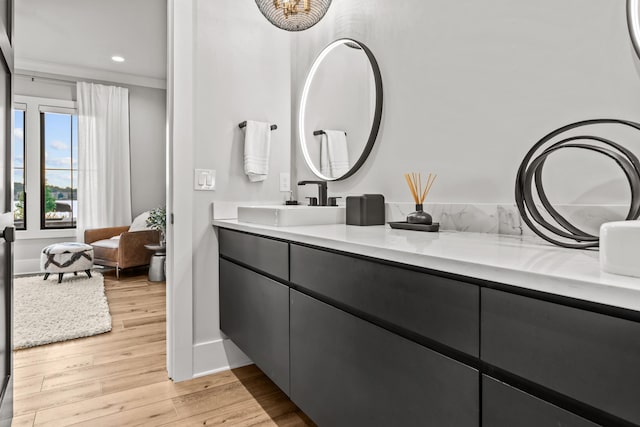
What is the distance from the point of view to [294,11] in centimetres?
182

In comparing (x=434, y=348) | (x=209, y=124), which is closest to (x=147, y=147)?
(x=209, y=124)

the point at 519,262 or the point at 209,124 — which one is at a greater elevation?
the point at 209,124

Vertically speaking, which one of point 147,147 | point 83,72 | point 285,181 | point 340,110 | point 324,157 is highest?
point 83,72

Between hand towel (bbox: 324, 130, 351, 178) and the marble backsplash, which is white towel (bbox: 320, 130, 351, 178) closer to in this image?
hand towel (bbox: 324, 130, 351, 178)

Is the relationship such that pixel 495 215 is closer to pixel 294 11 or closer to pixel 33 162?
pixel 294 11

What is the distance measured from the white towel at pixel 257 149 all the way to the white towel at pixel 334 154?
0.33 m

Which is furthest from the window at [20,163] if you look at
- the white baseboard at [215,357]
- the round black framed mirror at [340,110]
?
the round black framed mirror at [340,110]

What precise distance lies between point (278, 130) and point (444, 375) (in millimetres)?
1845

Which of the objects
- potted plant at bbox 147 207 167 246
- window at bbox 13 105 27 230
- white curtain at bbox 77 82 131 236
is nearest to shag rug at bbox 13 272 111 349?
potted plant at bbox 147 207 167 246

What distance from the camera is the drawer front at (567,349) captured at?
0.49 meters

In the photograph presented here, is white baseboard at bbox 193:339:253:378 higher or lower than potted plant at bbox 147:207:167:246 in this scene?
lower

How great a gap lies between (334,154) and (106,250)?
360cm

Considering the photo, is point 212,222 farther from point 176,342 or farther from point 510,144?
point 510,144

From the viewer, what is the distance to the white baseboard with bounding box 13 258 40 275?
4.64 metres
